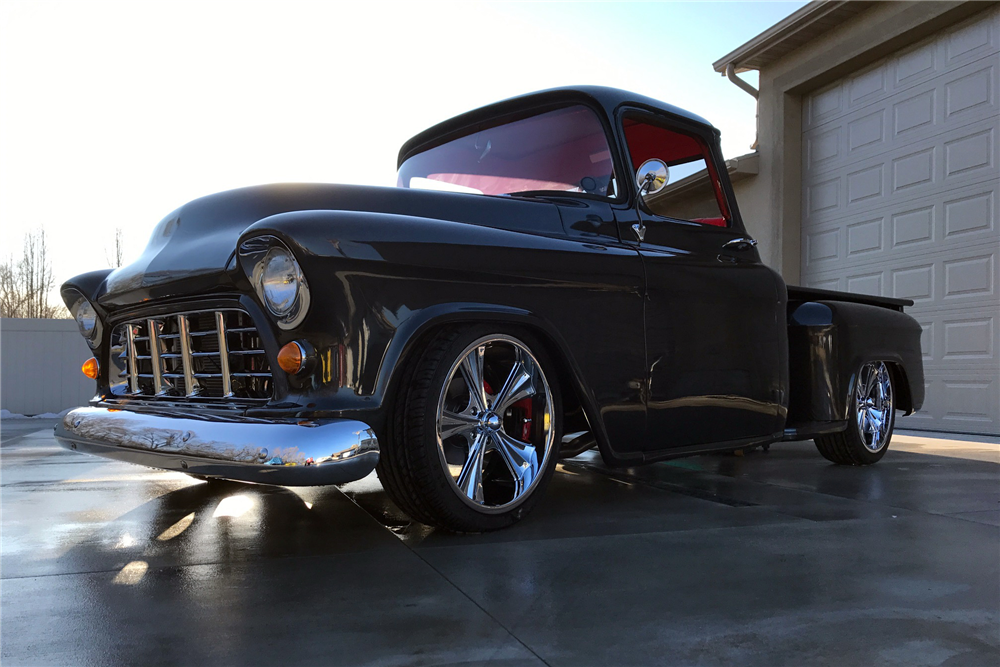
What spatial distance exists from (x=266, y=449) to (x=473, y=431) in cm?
77

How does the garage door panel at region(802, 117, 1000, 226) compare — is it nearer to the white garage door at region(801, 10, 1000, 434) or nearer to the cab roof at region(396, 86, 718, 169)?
the white garage door at region(801, 10, 1000, 434)

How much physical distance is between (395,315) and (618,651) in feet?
3.99

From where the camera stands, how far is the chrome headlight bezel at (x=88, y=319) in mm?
3441

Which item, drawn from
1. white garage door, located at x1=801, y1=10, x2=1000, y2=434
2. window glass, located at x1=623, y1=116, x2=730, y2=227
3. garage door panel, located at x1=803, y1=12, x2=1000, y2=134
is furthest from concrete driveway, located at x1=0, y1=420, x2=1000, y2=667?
garage door panel, located at x1=803, y1=12, x2=1000, y2=134

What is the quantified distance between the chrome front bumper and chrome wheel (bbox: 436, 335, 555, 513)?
16.2 inches

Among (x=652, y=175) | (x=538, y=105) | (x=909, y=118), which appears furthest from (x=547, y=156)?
(x=909, y=118)

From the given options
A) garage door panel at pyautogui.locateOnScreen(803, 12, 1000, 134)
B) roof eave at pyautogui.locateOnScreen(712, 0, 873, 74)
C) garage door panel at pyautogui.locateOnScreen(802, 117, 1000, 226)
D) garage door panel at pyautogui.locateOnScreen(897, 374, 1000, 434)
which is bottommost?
garage door panel at pyautogui.locateOnScreen(897, 374, 1000, 434)

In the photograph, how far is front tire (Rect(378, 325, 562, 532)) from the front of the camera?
8.50ft

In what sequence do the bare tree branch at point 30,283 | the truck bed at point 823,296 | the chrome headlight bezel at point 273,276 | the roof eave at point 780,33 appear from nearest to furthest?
the chrome headlight bezel at point 273,276
the truck bed at point 823,296
the roof eave at point 780,33
the bare tree branch at point 30,283

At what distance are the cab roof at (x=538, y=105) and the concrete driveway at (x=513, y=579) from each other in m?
1.73

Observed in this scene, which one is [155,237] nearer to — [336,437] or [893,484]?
[336,437]

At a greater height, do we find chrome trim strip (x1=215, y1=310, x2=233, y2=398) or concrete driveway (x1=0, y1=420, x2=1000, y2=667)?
chrome trim strip (x1=215, y1=310, x2=233, y2=398)

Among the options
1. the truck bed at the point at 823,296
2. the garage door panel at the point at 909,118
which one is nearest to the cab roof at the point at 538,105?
the truck bed at the point at 823,296

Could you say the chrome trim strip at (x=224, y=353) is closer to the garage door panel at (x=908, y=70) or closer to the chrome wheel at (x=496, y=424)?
the chrome wheel at (x=496, y=424)
